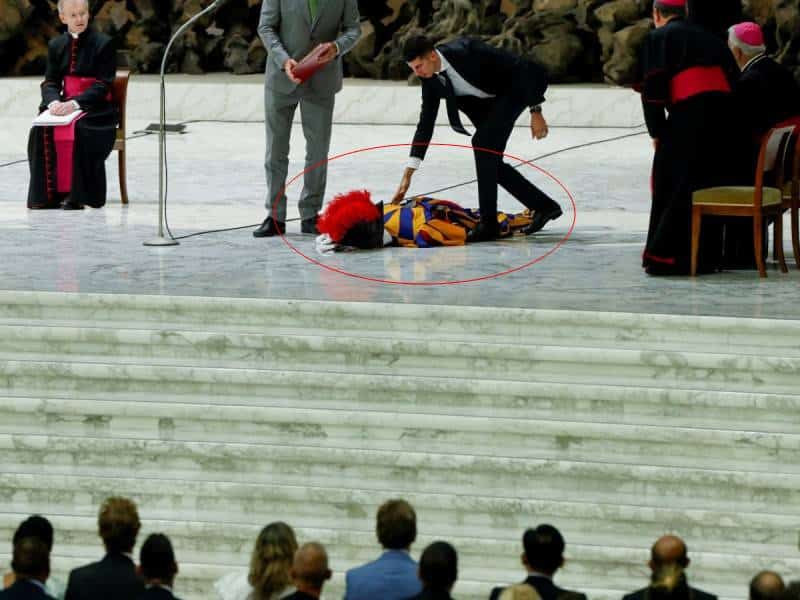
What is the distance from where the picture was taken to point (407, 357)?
7.25 meters

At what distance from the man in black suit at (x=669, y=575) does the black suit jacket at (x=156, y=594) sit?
131 centimetres

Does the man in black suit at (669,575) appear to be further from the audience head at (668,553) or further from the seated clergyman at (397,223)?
the seated clergyman at (397,223)

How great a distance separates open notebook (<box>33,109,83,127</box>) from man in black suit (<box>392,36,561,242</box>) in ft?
9.14

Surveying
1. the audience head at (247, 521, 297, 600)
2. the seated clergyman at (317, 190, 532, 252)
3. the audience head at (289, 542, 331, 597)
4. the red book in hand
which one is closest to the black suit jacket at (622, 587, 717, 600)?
the audience head at (289, 542, 331, 597)

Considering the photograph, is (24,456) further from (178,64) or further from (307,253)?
(178,64)

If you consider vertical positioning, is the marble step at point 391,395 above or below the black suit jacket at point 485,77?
below

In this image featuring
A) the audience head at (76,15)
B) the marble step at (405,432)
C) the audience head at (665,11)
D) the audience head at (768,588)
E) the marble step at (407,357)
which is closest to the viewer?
the audience head at (768,588)

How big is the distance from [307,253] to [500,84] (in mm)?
1559

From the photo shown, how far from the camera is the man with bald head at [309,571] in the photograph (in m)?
4.50

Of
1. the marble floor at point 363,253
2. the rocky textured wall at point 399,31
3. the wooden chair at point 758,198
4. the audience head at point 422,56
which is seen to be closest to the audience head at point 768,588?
the marble floor at point 363,253

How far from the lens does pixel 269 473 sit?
22.5 ft

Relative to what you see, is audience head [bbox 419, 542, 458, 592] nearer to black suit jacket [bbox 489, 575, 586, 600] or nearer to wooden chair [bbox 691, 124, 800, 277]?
black suit jacket [bbox 489, 575, 586, 600]

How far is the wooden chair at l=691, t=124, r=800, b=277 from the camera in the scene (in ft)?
27.8

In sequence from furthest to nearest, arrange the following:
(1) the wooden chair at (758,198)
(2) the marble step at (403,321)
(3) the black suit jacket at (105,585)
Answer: (1) the wooden chair at (758,198), (2) the marble step at (403,321), (3) the black suit jacket at (105,585)
